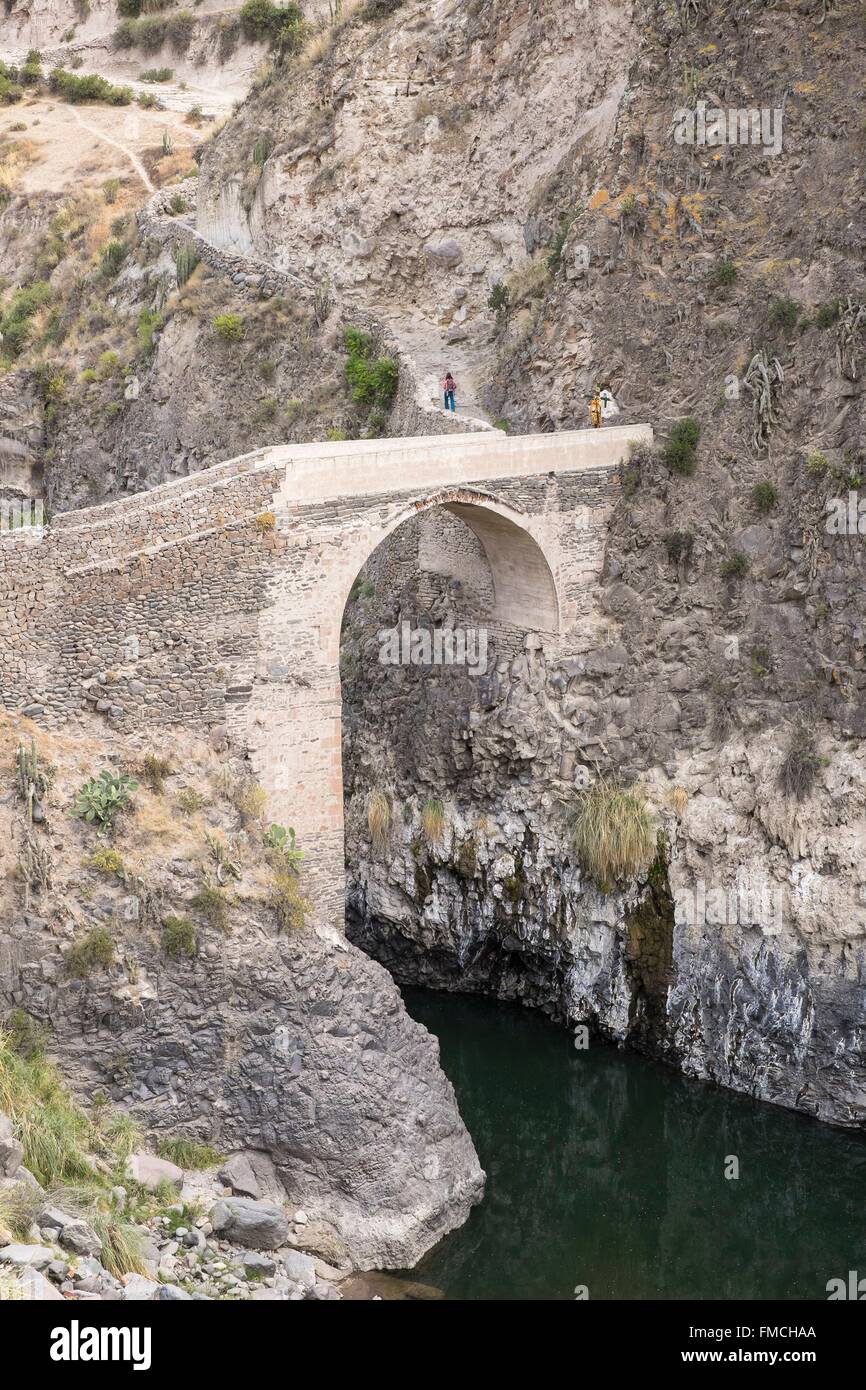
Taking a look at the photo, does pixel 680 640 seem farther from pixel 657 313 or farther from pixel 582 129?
pixel 582 129

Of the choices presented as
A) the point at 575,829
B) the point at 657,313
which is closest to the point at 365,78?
the point at 657,313

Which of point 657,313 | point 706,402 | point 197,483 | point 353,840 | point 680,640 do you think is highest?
point 657,313

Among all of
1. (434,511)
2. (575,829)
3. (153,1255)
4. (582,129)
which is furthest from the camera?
(582,129)

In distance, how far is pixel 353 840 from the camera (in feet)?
81.2

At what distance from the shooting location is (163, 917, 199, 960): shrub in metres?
17.6

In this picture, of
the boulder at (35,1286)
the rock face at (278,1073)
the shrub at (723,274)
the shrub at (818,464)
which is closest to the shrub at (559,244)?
the shrub at (723,274)

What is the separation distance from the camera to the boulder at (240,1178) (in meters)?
17.0

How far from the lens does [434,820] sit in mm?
23875

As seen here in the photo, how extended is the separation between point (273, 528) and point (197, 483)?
129 centimetres

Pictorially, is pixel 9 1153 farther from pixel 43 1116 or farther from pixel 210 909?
pixel 210 909

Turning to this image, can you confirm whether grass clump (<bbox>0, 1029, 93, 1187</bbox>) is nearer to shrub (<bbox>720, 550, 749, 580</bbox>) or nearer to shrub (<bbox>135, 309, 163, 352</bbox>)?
shrub (<bbox>720, 550, 749, 580</bbox>)

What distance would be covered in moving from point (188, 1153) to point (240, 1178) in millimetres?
679

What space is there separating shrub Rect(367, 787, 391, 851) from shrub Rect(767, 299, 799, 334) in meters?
9.43

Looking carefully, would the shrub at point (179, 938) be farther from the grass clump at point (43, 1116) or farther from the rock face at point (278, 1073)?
the grass clump at point (43, 1116)
